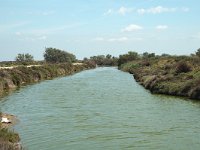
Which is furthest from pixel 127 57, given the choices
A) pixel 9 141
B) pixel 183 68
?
pixel 9 141

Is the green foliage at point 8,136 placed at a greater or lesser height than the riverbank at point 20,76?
lesser

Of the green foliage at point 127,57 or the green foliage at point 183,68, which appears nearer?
the green foliage at point 183,68

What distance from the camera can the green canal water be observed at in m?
22.0

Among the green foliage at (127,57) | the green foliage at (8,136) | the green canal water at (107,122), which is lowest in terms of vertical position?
the green canal water at (107,122)

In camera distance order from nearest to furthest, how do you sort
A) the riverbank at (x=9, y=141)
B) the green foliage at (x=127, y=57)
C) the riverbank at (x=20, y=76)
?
the riverbank at (x=9, y=141) < the riverbank at (x=20, y=76) < the green foliage at (x=127, y=57)

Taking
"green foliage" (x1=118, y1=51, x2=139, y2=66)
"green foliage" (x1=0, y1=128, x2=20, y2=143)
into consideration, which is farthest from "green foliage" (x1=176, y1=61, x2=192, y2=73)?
"green foliage" (x1=118, y1=51, x2=139, y2=66)

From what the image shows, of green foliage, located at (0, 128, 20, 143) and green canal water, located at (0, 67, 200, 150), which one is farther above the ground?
green foliage, located at (0, 128, 20, 143)

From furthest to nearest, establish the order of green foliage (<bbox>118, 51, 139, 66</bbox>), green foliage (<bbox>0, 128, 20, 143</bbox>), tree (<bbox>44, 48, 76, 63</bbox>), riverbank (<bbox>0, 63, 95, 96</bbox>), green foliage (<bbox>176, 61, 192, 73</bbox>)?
1. tree (<bbox>44, 48, 76, 63</bbox>)
2. green foliage (<bbox>118, 51, 139, 66</bbox>)
3. riverbank (<bbox>0, 63, 95, 96</bbox>)
4. green foliage (<bbox>176, 61, 192, 73</bbox>)
5. green foliage (<bbox>0, 128, 20, 143</bbox>)

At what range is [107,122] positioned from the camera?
1102 inches

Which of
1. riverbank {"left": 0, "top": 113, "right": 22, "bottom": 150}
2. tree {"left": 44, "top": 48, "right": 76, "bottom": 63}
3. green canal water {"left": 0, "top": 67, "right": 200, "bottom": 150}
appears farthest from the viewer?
tree {"left": 44, "top": 48, "right": 76, "bottom": 63}

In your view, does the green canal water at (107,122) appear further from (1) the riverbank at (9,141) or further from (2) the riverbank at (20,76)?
(2) the riverbank at (20,76)

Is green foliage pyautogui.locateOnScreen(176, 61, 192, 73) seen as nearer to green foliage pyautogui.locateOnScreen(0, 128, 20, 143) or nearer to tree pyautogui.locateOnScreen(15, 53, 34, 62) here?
green foliage pyautogui.locateOnScreen(0, 128, 20, 143)

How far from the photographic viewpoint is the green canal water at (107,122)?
2198 cm

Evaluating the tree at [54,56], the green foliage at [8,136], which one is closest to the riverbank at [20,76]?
the green foliage at [8,136]
